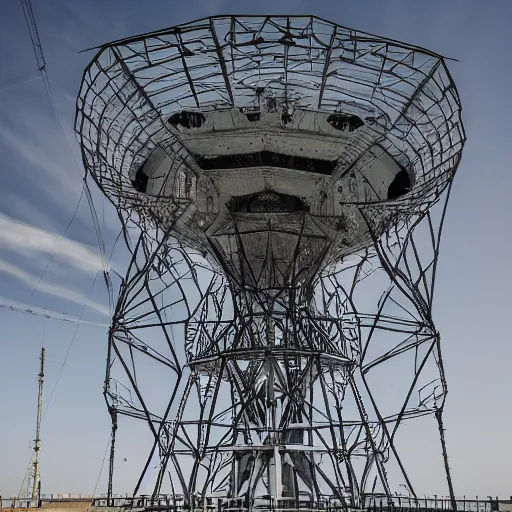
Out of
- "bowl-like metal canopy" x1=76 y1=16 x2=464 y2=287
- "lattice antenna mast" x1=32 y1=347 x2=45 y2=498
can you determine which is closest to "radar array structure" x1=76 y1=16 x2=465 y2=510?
"bowl-like metal canopy" x1=76 y1=16 x2=464 y2=287

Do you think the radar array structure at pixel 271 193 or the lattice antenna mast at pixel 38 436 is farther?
the lattice antenna mast at pixel 38 436

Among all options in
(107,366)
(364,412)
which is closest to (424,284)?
(364,412)

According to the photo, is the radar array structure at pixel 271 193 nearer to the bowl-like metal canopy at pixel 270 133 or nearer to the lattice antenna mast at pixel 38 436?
the bowl-like metal canopy at pixel 270 133

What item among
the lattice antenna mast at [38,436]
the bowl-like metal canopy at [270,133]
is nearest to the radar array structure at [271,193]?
the bowl-like metal canopy at [270,133]

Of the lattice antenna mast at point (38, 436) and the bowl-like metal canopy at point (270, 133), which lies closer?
the bowl-like metal canopy at point (270, 133)

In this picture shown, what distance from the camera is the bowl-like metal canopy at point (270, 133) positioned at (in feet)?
64.8

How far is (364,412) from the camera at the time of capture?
24.6m

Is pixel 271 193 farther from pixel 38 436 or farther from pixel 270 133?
pixel 38 436

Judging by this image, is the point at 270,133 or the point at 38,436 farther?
the point at 38,436

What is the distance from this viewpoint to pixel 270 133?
858 inches

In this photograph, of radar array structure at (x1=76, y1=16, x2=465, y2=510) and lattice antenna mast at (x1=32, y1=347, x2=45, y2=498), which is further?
lattice antenna mast at (x1=32, y1=347, x2=45, y2=498)

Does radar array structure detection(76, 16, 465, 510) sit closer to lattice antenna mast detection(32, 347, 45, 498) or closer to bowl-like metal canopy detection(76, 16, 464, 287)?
bowl-like metal canopy detection(76, 16, 464, 287)

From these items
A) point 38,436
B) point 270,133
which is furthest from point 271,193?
point 38,436

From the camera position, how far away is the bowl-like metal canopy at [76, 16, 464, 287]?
19.8 m
